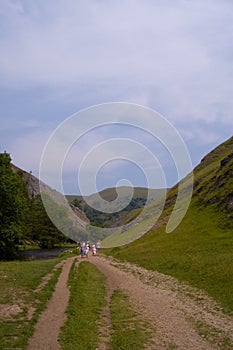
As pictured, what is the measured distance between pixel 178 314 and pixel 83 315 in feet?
18.5

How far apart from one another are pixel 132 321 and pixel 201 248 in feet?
131

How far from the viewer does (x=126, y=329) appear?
18469 millimetres

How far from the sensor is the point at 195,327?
19.6 meters

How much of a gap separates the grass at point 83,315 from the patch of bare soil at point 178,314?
2.30m

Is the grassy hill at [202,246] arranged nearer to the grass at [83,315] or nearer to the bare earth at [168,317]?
the bare earth at [168,317]

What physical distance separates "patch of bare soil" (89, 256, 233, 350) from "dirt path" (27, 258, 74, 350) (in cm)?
406

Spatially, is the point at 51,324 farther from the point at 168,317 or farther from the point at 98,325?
the point at 168,317

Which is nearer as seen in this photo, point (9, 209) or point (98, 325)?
point (98, 325)

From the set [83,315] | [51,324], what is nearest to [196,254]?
[83,315]

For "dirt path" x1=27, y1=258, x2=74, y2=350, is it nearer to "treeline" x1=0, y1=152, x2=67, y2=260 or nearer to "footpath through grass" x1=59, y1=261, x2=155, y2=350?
"footpath through grass" x1=59, y1=261, x2=155, y2=350

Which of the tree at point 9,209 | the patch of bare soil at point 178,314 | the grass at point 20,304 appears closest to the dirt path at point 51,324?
the grass at point 20,304

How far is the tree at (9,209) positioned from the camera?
6581 centimetres

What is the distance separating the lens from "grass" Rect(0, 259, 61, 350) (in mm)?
15672

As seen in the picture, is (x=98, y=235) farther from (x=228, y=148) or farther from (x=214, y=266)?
(x=214, y=266)
